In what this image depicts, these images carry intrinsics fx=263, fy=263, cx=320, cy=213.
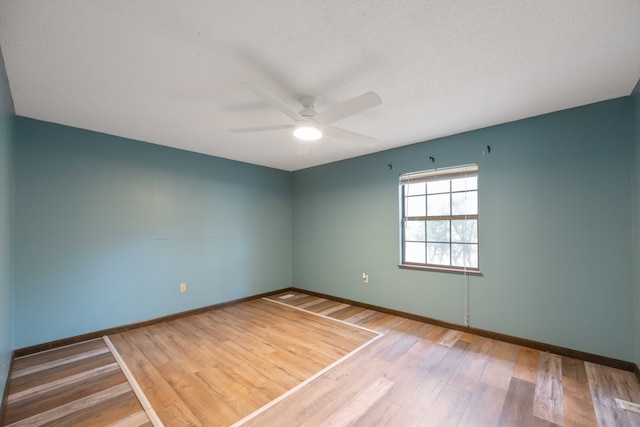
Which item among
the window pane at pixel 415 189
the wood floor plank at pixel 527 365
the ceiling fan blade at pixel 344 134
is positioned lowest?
the wood floor plank at pixel 527 365

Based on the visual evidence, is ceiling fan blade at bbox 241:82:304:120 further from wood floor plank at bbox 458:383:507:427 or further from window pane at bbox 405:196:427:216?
wood floor plank at bbox 458:383:507:427

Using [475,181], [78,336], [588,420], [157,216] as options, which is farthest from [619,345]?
[78,336]

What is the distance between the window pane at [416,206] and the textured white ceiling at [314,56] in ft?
4.06

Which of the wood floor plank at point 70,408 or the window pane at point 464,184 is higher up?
the window pane at point 464,184

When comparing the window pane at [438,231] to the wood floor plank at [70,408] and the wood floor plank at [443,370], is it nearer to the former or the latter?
the wood floor plank at [443,370]

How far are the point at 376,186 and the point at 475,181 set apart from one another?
134cm

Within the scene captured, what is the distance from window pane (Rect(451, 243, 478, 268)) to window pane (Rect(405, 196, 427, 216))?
612 mm

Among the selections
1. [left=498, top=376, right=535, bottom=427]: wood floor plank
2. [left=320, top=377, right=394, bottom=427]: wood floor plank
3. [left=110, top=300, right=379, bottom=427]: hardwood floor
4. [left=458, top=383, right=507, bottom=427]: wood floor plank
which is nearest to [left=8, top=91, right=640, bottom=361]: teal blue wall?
[left=110, top=300, right=379, bottom=427]: hardwood floor

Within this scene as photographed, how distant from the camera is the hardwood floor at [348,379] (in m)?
1.81

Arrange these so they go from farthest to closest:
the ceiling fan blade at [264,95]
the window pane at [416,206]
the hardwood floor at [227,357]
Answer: the window pane at [416,206]
the hardwood floor at [227,357]
the ceiling fan blade at [264,95]

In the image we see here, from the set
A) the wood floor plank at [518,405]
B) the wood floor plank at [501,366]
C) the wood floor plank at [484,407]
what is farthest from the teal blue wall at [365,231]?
the wood floor plank at [484,407]

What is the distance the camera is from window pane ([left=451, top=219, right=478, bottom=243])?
10.5ft

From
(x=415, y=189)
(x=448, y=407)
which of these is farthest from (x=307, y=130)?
(x=448, y=407)

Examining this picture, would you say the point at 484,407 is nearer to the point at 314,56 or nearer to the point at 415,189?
the point at 415,189
